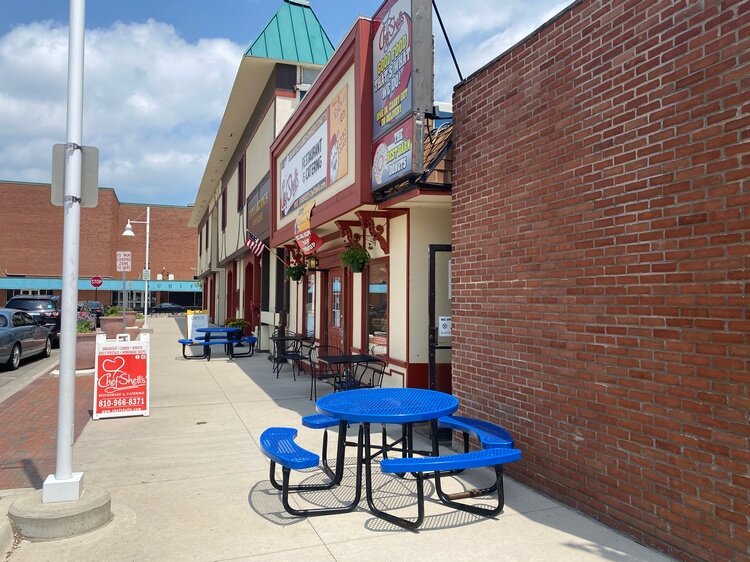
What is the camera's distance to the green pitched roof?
16.5m

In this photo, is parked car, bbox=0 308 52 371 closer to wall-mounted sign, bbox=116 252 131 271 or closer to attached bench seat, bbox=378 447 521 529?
wall-mounted sign, bbox=116 252 131 271

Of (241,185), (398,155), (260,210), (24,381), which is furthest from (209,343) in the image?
(398,155)

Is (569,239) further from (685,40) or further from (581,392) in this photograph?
(685,40)

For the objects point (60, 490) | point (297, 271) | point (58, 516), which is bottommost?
point (58, 516)

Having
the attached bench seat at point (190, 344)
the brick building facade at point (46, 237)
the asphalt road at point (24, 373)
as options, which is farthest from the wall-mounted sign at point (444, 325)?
the brick building facade at point (46, 237)

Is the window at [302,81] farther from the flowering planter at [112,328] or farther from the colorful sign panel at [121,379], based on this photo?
the colorful sign panel at [121,379]

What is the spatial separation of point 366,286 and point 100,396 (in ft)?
14.4

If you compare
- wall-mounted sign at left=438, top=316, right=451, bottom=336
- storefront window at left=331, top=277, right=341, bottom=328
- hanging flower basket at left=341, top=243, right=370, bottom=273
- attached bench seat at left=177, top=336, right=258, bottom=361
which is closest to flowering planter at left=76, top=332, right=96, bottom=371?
attached bench seat at left=177, top=336, right=258, bottom=361

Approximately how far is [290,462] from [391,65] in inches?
200

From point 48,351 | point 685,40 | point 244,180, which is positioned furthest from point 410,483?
point 244,180

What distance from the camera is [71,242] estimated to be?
15.2ft

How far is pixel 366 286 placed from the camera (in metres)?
9.73

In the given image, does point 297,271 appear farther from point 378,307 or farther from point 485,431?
point 485,431

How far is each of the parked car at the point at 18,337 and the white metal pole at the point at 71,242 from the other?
35.8 feet
